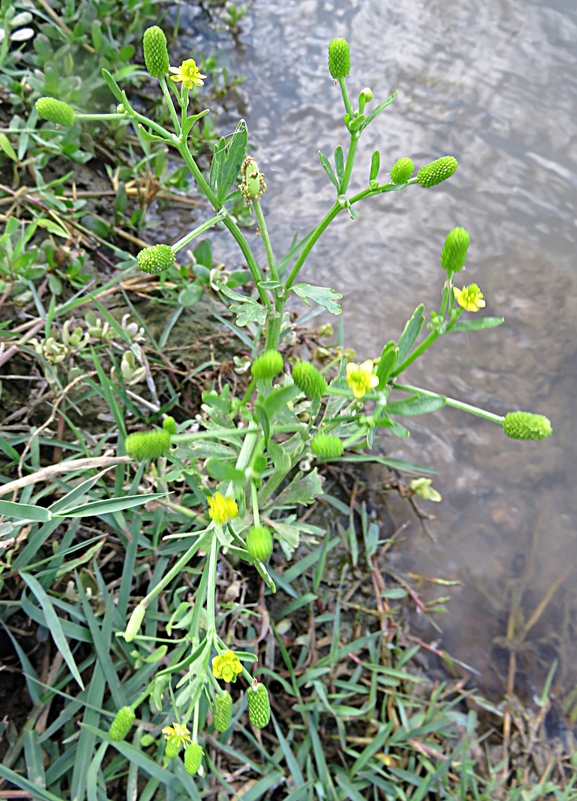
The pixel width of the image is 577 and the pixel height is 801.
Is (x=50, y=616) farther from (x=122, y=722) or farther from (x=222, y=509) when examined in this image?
(x=222, y=509)

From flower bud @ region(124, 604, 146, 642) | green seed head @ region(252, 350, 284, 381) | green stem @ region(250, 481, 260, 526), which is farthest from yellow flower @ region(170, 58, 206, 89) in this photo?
flower bud @ region(124, 604, 146, 642)

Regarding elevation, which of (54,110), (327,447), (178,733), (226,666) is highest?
(54,110)

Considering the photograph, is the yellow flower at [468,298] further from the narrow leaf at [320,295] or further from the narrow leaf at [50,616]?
the narrow leaf at [50,616]

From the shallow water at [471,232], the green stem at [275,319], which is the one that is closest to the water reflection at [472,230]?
the shallow water at [471,232]

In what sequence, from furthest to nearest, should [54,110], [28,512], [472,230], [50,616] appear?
1. [472,230]
2. [50,616]
3. [28,512]
4. [54,110]

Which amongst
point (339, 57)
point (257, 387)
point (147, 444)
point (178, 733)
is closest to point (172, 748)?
point (178, 733)

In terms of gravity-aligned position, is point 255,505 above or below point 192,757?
above
